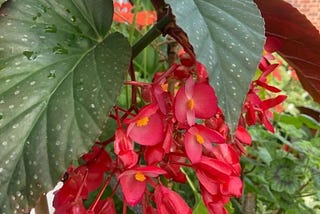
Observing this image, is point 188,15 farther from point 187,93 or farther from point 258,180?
point 258,180

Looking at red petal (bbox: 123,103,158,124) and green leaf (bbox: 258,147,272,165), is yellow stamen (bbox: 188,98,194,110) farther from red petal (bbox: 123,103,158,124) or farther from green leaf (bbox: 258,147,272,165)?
green leaf (bbox: 258,147,272,165)

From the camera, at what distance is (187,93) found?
1.36 feet

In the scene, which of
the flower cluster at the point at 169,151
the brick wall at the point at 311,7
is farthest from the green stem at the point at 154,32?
the brick wall at the point at 311,7

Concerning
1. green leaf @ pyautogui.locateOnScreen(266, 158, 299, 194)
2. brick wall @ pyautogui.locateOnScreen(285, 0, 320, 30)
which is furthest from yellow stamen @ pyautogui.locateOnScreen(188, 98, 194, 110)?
brick wall @ pyautogui.locateOnScreen(285, 0, 320, 30)

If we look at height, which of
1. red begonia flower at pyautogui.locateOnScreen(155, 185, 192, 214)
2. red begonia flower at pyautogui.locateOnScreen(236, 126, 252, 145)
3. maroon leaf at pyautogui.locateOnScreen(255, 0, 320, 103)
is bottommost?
red begonia flower at pyautogui.locateOnScreen(155, 185, 192, 214)

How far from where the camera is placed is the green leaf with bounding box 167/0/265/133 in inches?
13.6

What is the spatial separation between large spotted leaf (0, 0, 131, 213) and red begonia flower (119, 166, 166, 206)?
0.06 metres

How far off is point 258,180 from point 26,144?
622 millimetres

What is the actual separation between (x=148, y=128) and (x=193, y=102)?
0.04 metres

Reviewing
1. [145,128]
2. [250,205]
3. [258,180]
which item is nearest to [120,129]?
[145,128]

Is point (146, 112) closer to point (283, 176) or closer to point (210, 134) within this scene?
point (210, 134)

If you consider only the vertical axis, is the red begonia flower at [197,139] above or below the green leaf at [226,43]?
below

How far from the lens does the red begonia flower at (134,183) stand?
42cm

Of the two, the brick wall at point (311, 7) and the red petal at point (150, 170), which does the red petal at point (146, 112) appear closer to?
the red petal at point (150, 170)
